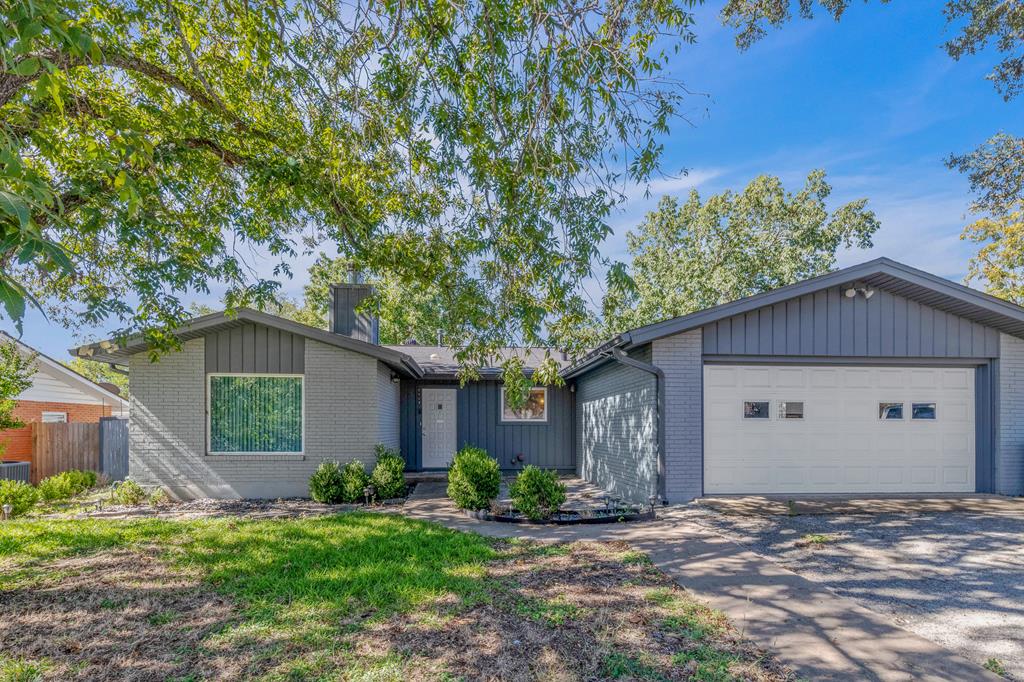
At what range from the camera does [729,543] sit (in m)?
5.87

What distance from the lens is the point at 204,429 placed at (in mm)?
9227

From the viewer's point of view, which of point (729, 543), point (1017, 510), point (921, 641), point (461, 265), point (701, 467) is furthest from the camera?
point (701, 467)

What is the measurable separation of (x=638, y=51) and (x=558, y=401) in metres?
9.82

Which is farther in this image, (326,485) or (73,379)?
(73,379)

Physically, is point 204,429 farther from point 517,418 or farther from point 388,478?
point 517,418

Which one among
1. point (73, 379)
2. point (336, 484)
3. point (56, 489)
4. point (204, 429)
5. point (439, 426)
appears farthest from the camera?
point (73, 379)

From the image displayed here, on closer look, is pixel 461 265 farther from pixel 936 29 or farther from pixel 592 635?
pixel 936 29

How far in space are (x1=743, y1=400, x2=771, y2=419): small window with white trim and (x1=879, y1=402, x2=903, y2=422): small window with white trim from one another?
6.46 feet

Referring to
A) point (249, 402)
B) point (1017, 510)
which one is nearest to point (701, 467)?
point (1017, 510)

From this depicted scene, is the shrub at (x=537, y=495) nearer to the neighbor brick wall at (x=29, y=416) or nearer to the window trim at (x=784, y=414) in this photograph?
the window trim at (x=784, y=414)

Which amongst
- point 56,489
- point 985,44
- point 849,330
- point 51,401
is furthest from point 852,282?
point 51,401

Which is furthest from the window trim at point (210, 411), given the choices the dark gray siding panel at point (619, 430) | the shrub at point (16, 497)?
the dark gray siding panel at point (619, 430)

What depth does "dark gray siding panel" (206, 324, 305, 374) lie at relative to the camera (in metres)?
9.32

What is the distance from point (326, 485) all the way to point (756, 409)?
23.5 ft
